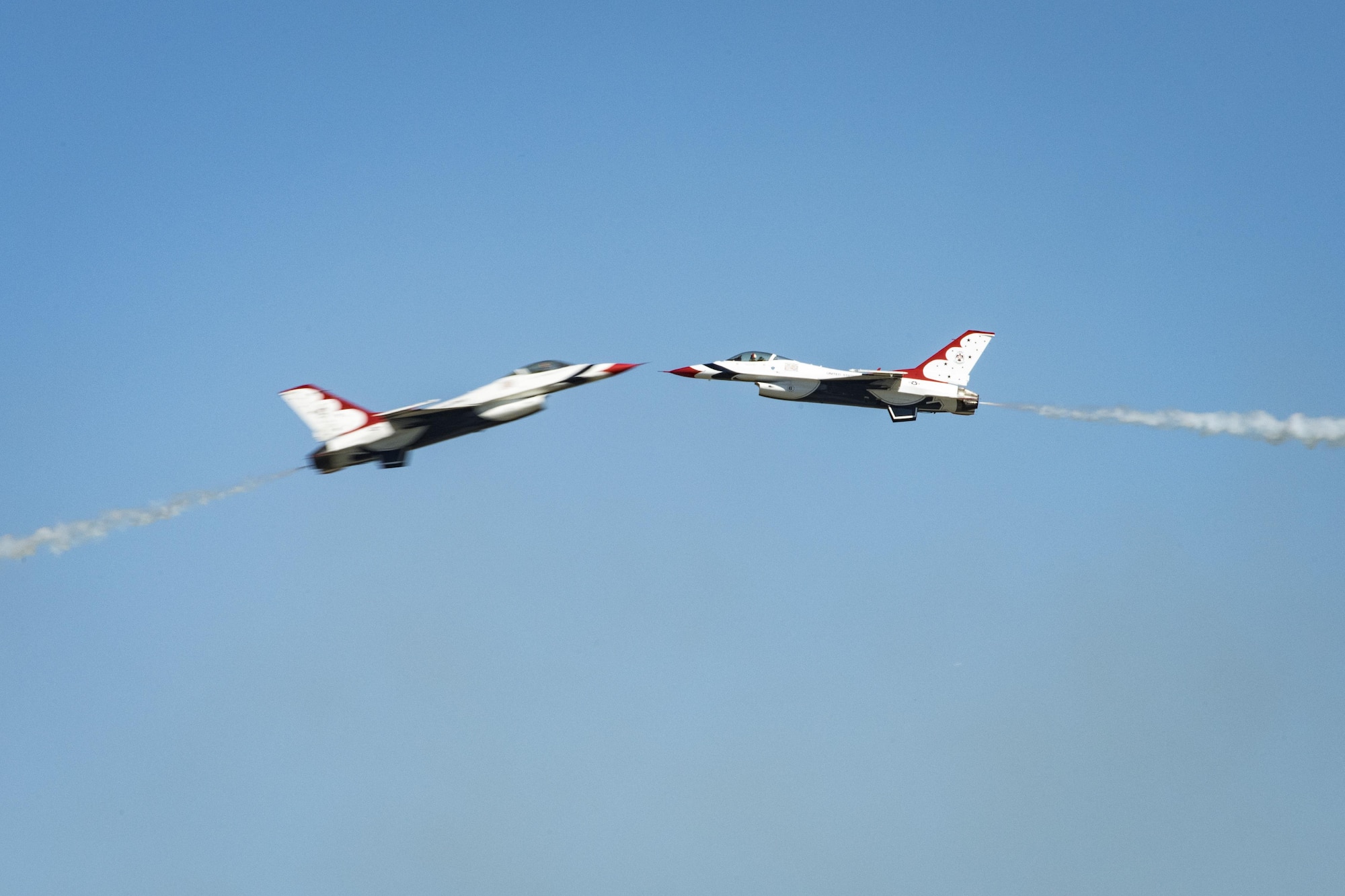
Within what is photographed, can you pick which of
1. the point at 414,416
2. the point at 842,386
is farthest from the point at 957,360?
the point at 414,416

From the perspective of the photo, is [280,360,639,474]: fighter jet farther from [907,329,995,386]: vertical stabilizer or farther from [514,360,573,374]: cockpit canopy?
[907,329,995,386]: vertical stabilizer

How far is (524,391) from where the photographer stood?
160ft

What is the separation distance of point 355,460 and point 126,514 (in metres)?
Result: 10.1

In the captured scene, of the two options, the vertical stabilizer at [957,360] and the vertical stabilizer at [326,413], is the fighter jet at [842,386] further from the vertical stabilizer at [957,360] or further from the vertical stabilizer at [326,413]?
the vertical stabilizer at [326,413]

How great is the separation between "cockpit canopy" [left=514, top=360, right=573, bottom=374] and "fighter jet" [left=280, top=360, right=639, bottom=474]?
2cm

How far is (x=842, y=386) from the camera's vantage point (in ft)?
179

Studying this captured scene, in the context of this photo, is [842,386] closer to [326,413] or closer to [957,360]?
[957,360]

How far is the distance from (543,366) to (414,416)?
4.70 metres

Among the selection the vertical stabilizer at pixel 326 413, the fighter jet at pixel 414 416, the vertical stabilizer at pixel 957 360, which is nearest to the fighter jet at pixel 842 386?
the vertical stabilizer at pixel 957 360

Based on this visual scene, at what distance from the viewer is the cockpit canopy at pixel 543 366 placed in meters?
49.3

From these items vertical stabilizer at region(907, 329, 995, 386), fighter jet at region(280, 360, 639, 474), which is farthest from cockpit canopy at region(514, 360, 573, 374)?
vertical stabilizer at region(907, 329, 995, 386)

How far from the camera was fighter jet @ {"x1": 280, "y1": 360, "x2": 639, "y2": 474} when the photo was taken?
47.9 m

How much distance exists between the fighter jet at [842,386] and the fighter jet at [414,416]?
271 inches

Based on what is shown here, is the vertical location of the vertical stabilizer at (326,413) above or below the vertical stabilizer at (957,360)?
below
